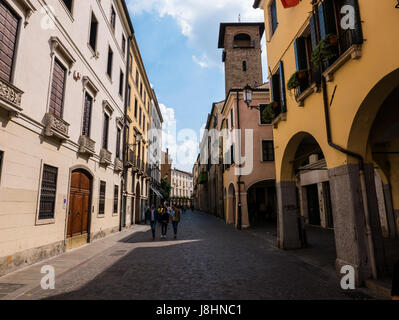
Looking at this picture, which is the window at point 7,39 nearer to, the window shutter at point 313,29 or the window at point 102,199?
the window shutter at point 313,29

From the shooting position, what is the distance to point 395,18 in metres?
4.39

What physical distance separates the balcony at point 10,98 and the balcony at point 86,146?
4.50m

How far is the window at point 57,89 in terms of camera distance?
930 cm

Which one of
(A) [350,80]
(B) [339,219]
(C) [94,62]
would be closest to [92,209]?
(C) [94,62]

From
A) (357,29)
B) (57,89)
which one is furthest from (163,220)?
(357,29)

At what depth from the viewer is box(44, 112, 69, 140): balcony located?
8422 millimetres

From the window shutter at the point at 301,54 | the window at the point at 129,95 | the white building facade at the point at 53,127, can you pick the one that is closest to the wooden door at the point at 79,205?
the white building facade at the point at 53,127

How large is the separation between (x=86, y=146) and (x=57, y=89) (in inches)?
116

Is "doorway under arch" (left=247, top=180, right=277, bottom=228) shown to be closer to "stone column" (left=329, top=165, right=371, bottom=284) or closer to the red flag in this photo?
the red flag

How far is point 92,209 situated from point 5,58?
808cm

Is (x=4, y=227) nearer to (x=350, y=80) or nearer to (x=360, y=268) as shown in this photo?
(x=360, y=268)

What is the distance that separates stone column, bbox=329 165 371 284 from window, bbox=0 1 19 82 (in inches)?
345

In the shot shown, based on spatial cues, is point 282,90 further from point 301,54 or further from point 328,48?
point 328,48

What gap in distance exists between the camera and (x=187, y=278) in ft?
20.3
